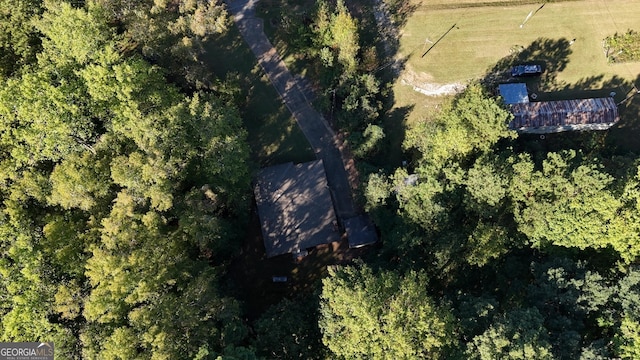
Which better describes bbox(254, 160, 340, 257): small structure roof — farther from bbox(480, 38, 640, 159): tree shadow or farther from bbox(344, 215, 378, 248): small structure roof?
bbox(480, 38, 640, 159): tree shadow

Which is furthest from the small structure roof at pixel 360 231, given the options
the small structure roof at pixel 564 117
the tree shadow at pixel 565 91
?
the small structure roof at pixel 564 117

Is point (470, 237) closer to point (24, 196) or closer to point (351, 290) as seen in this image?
point (351, 290)

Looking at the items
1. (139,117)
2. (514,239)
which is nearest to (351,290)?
(514,239)

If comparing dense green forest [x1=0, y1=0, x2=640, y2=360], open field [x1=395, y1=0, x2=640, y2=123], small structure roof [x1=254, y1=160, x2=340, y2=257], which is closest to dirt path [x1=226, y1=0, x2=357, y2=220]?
small structure roof [x1=254, y1=160, x2=340, y2=257]

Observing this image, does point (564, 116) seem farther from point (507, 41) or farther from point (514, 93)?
point (507, 41)

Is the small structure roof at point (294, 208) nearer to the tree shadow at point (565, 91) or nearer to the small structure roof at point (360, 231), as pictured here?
the small structure roof at point (360, 231)
